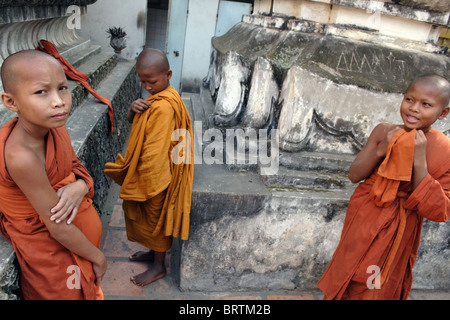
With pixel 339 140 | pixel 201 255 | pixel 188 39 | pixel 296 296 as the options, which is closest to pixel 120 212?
pixel 201 255

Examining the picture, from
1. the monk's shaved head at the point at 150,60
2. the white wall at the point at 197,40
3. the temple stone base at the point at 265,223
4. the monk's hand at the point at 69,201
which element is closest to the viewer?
the monk's hand at the point at 69,201

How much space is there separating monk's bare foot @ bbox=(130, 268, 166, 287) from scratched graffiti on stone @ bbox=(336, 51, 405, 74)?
1989 millimetres

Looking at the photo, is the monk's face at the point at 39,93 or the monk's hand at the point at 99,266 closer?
the monk's face at the point at 39,93

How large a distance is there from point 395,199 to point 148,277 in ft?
5.77

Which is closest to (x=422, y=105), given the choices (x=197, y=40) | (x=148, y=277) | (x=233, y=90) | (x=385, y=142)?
(x=385, y=142)

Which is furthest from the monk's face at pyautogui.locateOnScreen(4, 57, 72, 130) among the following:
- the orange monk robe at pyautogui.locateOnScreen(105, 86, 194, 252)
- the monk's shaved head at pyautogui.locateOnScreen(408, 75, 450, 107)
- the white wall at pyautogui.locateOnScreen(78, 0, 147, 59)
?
the white wall at pyautogui.locateOnScreen(78, 0, 147, 59)

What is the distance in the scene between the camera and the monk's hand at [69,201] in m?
1.25

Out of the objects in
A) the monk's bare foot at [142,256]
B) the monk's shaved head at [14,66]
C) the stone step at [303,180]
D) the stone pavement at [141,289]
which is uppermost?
the monk's shaved head at [14,66]

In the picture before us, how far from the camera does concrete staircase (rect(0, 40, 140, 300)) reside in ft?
4.40

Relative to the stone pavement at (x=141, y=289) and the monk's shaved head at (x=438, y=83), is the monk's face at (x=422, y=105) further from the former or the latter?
the stone pavement at (x=141, y=289)

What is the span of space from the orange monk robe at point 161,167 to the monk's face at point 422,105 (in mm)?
1289

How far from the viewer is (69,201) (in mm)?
1310

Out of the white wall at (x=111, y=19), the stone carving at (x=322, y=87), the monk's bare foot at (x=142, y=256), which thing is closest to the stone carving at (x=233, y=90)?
the stone carving at (x=322, y=87)

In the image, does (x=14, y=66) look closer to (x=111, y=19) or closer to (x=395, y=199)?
(x=395, y=199)
